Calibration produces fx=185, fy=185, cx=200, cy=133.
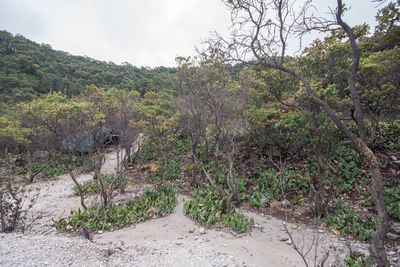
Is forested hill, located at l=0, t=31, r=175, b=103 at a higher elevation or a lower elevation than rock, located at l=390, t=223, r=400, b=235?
higher

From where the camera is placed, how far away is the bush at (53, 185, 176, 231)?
5168 millimetres

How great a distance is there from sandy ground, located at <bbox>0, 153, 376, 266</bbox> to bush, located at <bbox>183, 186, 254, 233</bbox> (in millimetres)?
199

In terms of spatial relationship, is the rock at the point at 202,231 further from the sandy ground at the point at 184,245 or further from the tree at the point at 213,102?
the tree at the point at 213,102

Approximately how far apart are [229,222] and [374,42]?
6.26m

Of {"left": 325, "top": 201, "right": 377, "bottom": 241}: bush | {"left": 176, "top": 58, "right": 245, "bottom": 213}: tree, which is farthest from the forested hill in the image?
{"left": 325, "top": 201, "right": 377, "bottom": 241}: bush

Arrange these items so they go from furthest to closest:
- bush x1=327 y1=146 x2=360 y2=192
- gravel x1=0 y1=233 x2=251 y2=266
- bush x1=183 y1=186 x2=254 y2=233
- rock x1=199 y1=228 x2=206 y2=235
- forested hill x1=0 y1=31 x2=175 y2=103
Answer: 1. forested hill x1=0 y1=31 x2=175 y2=103
2. bush x1=327 y1=146 x2=360 y2=192
3. bush x1=183 y1=186 x2=254 y2=233
4. rock x1=199 y1=228 x2=206 y2=235
5. gravel x1=0 y1=233 x2=251 y2=266

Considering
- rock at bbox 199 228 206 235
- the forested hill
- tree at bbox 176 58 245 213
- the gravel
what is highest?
the forested hill

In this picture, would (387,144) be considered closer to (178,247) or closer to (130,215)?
(178,247)

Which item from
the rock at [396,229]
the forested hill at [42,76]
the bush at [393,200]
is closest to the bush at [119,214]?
the rock at [396,229]

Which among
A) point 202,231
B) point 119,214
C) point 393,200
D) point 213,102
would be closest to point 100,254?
point 119,214

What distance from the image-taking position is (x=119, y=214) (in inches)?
216

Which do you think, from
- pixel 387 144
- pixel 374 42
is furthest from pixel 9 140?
pixel 387 144

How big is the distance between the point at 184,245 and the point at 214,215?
1399mm

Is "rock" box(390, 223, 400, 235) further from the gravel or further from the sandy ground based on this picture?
the gravel
